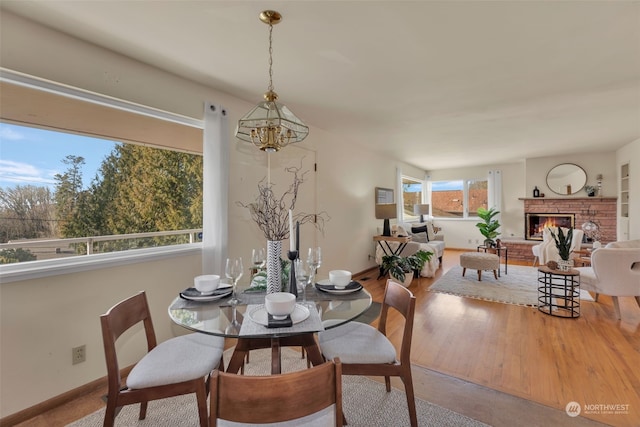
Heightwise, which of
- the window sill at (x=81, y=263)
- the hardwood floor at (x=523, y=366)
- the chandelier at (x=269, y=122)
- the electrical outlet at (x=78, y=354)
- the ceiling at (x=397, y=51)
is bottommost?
the hardwood floor at (x=523, y=366)

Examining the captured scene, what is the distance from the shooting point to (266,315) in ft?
4.55

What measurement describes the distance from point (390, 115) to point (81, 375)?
12.3ft

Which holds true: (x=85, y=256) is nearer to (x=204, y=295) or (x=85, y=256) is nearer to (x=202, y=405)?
(x=204, y=295)

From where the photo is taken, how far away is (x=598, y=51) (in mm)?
2068

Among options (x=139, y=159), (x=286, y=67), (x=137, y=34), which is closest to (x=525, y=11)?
(x=286, y=67)

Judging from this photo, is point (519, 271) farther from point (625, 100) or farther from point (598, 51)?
point (598, 51)

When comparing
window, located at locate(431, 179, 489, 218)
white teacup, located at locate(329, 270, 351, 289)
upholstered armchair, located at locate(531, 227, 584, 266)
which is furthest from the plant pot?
window, located at locate(431, 179, 489, 218)

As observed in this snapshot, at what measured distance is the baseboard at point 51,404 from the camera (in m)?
1.65

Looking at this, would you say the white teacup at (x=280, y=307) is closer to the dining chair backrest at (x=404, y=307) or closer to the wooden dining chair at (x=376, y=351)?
the wooden dining chair at (x=376, y=351)

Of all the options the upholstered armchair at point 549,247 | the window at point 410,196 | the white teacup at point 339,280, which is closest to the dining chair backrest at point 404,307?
the white teacup at point 339,280

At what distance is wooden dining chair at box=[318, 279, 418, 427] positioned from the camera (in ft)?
4.88

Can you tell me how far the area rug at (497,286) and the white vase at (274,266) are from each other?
3.32 m

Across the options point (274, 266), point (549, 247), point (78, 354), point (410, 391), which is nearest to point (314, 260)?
point (274, 266)

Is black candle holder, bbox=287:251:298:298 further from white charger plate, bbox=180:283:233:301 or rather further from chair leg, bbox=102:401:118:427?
chair leg, bbox=102:401:118:427
